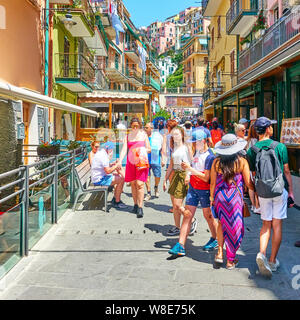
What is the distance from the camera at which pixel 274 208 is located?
14.4 ft

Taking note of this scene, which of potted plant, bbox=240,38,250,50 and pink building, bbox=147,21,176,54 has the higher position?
pink building, bbox=147,21,176,54

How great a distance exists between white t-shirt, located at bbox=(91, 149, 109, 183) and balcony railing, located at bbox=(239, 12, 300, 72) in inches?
316

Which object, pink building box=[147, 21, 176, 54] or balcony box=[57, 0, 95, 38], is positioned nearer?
balcony box=[57, 0, 95, 38]

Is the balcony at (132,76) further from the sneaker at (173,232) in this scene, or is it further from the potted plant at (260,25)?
the sneaker at (173,232)

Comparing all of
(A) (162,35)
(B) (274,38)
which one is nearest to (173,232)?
(B) (274,38)

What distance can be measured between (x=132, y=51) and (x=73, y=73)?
23015mm

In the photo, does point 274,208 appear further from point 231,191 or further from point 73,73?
point 73,73

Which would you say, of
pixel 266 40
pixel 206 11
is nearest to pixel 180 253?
pixel 266 40

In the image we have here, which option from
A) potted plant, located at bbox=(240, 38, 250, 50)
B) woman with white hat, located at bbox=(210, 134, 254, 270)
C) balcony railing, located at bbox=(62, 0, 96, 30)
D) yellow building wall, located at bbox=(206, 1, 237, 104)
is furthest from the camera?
yellow building wall, located at bbox=(206, 1, 237, 104)

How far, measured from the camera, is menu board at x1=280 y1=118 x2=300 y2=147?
768 cm

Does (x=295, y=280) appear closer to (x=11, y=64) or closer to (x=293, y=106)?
(x=293, y=106)

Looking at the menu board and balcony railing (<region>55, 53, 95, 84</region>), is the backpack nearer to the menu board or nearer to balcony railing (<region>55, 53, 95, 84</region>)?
the menu board

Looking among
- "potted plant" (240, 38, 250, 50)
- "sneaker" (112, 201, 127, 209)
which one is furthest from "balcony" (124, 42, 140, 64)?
"sneaker" (112, 201, 127, 209)

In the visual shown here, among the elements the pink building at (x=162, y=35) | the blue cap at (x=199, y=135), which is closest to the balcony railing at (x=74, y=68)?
the blue cap at (x=199, y=135)
